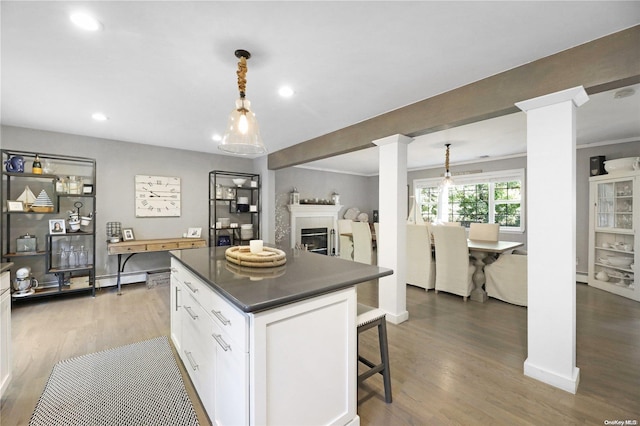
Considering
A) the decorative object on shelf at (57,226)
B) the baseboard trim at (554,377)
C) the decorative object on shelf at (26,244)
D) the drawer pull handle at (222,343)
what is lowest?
the baseboard trim at (554,377)

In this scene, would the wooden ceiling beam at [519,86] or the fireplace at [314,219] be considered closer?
the wooden ceiling beam at [519,86]

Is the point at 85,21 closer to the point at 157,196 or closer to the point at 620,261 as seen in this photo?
the point at 157,196

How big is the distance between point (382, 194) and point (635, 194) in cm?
358

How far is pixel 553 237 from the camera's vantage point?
1.92 meters

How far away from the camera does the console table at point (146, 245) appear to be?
3.94 m

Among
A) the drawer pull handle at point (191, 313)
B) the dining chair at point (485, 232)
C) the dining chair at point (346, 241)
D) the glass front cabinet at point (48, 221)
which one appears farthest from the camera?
the dining chair at point (346, 241)

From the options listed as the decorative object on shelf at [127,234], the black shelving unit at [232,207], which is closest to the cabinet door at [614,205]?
the black shelving unit at [232,207]

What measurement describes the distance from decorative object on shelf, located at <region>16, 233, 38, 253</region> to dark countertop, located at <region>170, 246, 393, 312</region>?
10.3ft

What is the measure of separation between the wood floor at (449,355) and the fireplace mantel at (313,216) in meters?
3.00

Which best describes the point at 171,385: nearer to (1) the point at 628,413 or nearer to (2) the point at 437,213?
(1) the point at 628,413

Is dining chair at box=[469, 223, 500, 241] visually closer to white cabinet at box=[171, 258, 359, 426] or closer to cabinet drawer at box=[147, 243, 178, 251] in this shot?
white cabinet at box=[171, 258, 359, 426]

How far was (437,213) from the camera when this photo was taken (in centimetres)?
663

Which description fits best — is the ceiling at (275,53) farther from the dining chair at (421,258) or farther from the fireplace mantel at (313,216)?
the fireplace mantel at (313,216)

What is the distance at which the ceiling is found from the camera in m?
1.51
